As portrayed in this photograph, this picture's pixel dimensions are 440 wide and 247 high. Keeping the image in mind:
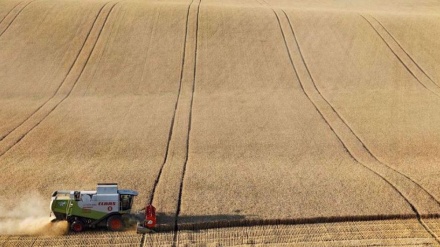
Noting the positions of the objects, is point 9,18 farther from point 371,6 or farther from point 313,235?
point 313,235

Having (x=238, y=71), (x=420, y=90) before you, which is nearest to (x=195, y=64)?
(x=238, y=71)

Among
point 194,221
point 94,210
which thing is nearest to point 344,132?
point 194,221

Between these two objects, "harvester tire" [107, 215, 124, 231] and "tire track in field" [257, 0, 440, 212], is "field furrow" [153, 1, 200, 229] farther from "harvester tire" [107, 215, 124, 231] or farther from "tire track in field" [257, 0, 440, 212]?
"tire track in field" [257, 0, 440, 212]

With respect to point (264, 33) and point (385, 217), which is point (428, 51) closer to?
point (264, 33)

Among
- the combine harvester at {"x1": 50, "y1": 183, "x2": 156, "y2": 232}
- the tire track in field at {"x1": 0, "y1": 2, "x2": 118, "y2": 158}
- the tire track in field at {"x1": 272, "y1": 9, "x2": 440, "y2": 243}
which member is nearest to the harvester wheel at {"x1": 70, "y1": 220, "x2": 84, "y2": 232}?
the combine harvester at {"x1": 50, "y1": 183, "x2": 156, "y2": 232}

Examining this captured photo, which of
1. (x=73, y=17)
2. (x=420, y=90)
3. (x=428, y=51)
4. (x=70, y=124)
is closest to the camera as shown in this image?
(x=70, y=124)

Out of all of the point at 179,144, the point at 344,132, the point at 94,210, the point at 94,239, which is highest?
the point at 94,210
